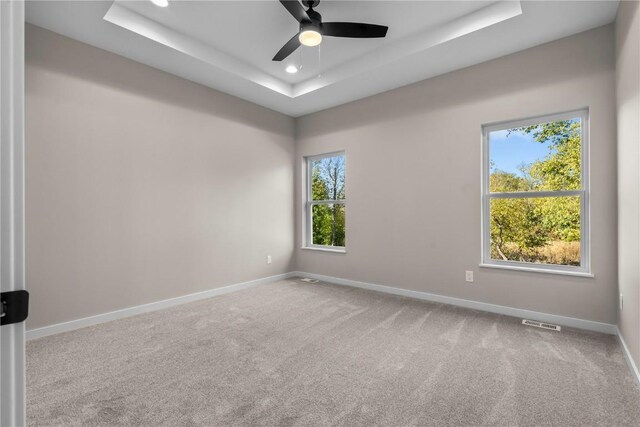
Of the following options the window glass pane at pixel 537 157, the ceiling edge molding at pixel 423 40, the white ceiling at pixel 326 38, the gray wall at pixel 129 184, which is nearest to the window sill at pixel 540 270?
the window glass pane at pixel 537 157

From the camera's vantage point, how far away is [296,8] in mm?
2357

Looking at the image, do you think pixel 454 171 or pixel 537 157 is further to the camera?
pixel 454 171

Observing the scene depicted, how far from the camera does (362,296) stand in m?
3.98

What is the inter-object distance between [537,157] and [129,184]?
4394 mm

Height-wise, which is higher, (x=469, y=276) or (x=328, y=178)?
(x=328, y=178)

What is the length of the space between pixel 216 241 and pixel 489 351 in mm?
3314

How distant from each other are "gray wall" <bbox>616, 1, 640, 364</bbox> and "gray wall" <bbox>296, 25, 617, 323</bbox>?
22 cm

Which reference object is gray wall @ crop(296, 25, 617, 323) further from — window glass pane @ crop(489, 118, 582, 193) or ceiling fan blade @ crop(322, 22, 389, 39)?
ceiling fan blade @ crop(322, 22, 389, 39)

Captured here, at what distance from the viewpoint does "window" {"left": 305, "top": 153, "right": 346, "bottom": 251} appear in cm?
487

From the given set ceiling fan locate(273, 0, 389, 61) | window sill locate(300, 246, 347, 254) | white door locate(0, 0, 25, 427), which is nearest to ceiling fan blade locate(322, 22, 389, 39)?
ceiling fan locate(273, 0, 389, 61)

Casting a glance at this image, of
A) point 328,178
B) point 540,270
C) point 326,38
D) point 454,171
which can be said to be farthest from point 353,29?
point 540,270

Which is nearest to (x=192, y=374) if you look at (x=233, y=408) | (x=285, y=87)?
(x=233, y=408)

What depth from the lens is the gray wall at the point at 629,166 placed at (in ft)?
6.56

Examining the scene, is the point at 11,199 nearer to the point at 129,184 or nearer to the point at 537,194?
the point at 129,184
